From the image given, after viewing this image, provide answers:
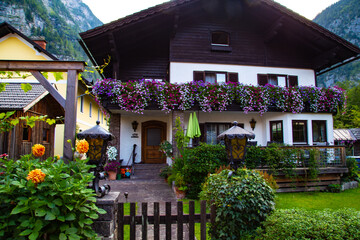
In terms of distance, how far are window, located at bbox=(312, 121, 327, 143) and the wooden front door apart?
26.8 feet

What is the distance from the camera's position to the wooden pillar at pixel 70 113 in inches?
113

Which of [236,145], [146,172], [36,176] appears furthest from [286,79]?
[36,176]

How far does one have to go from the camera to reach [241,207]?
10.5 ft

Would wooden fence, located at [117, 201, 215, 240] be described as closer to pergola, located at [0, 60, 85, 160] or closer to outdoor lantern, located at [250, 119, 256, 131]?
pergola, located at [0, 60, 85, 160]

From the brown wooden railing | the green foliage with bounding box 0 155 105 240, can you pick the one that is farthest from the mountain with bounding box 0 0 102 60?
the green foliage with bounding box 0 155 105 240

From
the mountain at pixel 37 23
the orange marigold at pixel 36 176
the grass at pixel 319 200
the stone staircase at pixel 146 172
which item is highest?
the mountain at pixel 37 23

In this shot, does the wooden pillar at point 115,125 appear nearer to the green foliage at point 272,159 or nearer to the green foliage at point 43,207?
the green foliage at point 272,159

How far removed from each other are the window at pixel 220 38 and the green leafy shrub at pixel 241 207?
33.8 feet

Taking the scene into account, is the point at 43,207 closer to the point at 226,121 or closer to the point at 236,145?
the point at 236,145

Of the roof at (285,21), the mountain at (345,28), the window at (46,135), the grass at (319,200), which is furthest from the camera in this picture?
the mountain at (345,28)

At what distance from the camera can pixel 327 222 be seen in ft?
9.11

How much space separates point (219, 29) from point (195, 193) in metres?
9.01

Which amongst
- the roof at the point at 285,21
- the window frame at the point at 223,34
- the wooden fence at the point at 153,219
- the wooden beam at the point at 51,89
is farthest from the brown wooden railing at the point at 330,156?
the wooden beam at the point at 51,89

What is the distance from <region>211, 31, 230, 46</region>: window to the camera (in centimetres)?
1240
